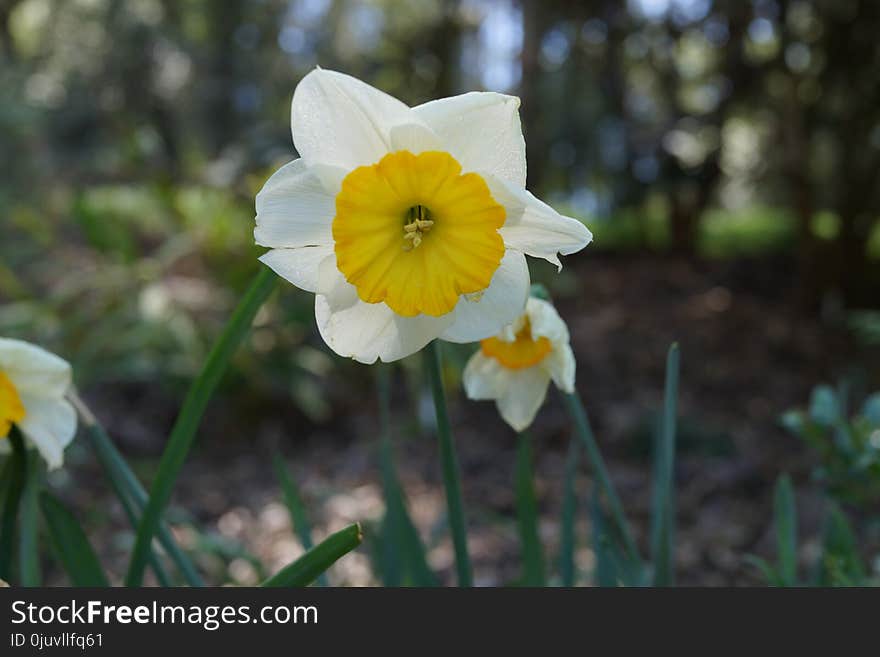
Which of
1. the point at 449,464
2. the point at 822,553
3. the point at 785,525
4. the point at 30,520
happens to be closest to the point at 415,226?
the point at 449,464

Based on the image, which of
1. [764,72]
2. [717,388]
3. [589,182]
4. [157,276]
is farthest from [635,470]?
[589,182]

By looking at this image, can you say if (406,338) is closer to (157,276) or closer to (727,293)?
(157,276)

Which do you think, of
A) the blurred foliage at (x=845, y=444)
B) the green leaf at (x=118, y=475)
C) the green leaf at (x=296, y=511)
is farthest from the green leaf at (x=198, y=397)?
the blurred foliage at (x=845, y=444)

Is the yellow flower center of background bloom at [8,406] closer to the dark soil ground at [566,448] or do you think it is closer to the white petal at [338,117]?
the white petal at [338,117]

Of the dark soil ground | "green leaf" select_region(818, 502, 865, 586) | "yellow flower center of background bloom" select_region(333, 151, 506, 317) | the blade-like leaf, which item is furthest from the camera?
the dark soil ground

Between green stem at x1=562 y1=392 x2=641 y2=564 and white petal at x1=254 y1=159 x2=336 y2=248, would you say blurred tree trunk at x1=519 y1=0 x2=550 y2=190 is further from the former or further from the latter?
white petal at x1=254 y1=159 x2=336 y2=248

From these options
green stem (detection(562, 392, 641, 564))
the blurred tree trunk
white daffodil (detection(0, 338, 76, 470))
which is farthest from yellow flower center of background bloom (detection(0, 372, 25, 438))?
the blurred tree trunk

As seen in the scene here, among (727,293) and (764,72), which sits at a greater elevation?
(764,72)
